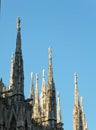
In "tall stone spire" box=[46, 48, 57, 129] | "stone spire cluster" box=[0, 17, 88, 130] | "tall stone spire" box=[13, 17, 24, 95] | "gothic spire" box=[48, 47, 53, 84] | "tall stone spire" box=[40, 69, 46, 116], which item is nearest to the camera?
"stone spire cluster" box=[0, 17, 88, 130]

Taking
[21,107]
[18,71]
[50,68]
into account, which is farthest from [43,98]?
[21,107]

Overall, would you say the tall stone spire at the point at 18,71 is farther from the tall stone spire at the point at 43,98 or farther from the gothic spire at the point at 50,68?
the tall stone spire at the point at 43,98

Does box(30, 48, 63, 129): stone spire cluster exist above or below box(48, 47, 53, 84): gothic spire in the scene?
below

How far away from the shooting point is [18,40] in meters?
51.4

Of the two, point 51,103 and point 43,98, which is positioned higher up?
point 43,98

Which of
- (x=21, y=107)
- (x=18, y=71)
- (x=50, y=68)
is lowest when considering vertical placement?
(x=21, y=107)

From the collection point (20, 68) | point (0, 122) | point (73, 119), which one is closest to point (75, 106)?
point (73, 119)

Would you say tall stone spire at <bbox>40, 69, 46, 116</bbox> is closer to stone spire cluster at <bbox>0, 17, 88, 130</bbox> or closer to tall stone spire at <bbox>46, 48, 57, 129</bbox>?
stone spire cluster at <bbox>0, 17, 88, 130</bbox>

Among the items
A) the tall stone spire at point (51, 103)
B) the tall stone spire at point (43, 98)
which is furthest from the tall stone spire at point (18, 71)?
the tall stone spire at point (43, 98)

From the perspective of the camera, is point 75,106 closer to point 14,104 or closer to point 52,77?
point 52,77

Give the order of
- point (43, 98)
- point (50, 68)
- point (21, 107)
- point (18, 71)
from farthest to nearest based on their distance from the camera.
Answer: point (43, 98), point (50, 68), point (18, 71), point (21, 107)

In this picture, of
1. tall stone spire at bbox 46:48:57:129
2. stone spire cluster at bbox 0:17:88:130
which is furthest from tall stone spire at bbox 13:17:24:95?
tall stone spire at bbox 46:48:57:129

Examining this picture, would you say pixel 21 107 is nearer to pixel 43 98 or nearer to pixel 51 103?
pixel 51 103

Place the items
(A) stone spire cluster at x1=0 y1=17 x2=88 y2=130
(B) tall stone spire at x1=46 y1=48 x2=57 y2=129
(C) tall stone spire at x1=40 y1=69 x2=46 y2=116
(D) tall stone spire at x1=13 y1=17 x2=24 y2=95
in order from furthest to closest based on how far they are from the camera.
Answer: (C) tall stone spire at x1=40 y1=69 x2=46 y2=116
(B) tall stone spire at x1=46 y1=48 x2=57 y2=129
(D) tall stone spire at x1=13 y1=17 x2=24 y2=95
(A) stone spire cluster at x1=0 y1=17 x2=88 y2=130
